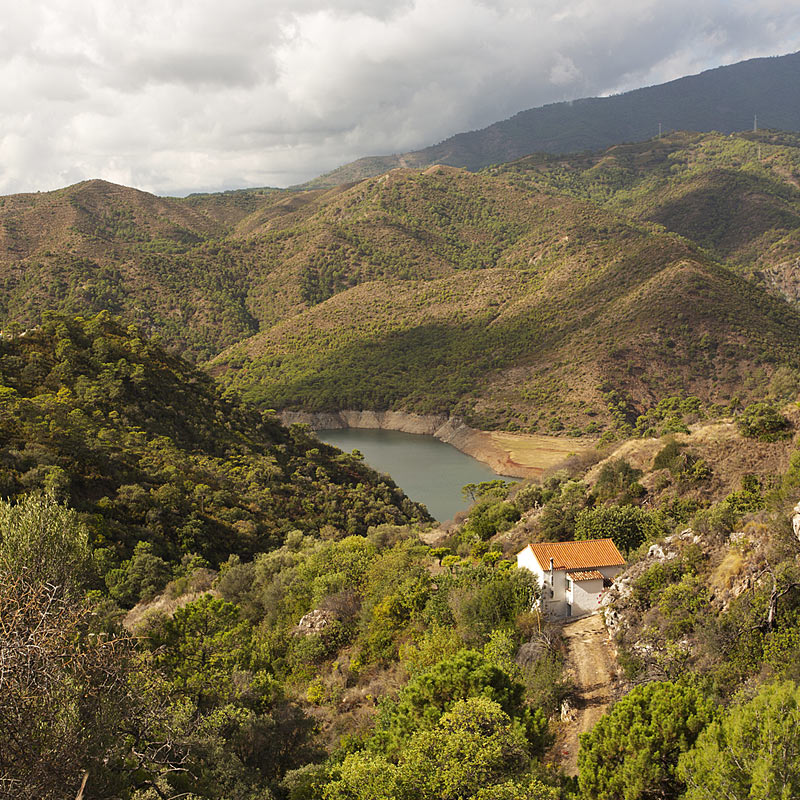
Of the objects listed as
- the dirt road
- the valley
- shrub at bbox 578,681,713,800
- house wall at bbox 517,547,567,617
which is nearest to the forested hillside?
the valley

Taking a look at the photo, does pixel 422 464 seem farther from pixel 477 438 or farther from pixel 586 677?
pixel 586 677

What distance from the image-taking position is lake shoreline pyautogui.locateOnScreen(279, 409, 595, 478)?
86188 millimetres

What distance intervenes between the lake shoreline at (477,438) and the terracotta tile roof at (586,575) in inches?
1924

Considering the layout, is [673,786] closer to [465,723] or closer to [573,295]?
[465,723]

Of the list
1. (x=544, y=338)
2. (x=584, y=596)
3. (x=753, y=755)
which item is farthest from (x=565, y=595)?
(x=544, y=338)

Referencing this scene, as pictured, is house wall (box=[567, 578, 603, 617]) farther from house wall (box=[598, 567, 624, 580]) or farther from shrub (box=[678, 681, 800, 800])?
shrub (box=[678, 681, 800, 800])

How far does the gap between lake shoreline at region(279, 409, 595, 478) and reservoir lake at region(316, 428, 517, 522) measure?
4.62ft

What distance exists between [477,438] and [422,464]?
13479 mm

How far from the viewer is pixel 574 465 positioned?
44969mm

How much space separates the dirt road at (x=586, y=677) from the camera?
13.6 m

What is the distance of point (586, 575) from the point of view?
69.5 ft

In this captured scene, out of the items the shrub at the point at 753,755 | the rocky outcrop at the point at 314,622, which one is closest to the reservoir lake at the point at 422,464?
the rocky outcrop at the point at 314,622

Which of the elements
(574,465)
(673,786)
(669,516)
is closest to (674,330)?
(574,465)

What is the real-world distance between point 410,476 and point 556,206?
13824 centimetres
